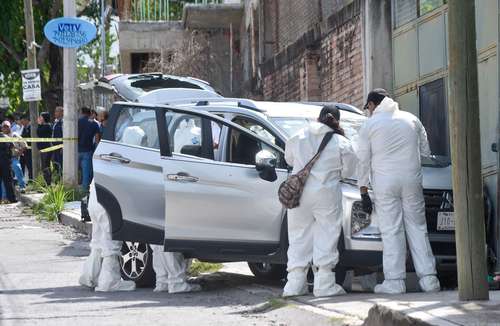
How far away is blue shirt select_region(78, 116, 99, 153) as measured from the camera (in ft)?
71.6

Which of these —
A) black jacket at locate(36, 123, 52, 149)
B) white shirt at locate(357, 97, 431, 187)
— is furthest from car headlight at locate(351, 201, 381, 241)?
black jacket at locate(36, 123, 52, 149)

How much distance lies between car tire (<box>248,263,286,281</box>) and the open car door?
138 centimetres

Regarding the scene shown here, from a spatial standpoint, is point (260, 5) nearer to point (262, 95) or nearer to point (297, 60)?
point (262, 95)

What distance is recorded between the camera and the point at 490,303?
835 centimetres

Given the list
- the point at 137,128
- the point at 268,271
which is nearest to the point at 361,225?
the point at 268,271

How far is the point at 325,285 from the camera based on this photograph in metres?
10.6

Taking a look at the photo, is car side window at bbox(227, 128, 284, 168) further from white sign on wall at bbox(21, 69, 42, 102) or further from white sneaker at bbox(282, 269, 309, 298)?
white sign on wall at bbox(21, 69, 42, 102)

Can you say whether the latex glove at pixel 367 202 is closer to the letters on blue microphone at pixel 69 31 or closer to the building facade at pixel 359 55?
the building facade at pixel 359 55

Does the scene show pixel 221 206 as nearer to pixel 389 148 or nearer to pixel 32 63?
pixel 389 148

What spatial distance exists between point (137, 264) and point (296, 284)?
2.24 m

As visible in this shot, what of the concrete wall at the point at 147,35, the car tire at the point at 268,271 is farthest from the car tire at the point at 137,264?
the concrete wall at the point at 147,35

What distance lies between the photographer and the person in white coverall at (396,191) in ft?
35.3

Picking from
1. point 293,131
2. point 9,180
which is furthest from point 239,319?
point 9,180

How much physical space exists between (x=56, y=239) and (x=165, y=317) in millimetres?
7462
